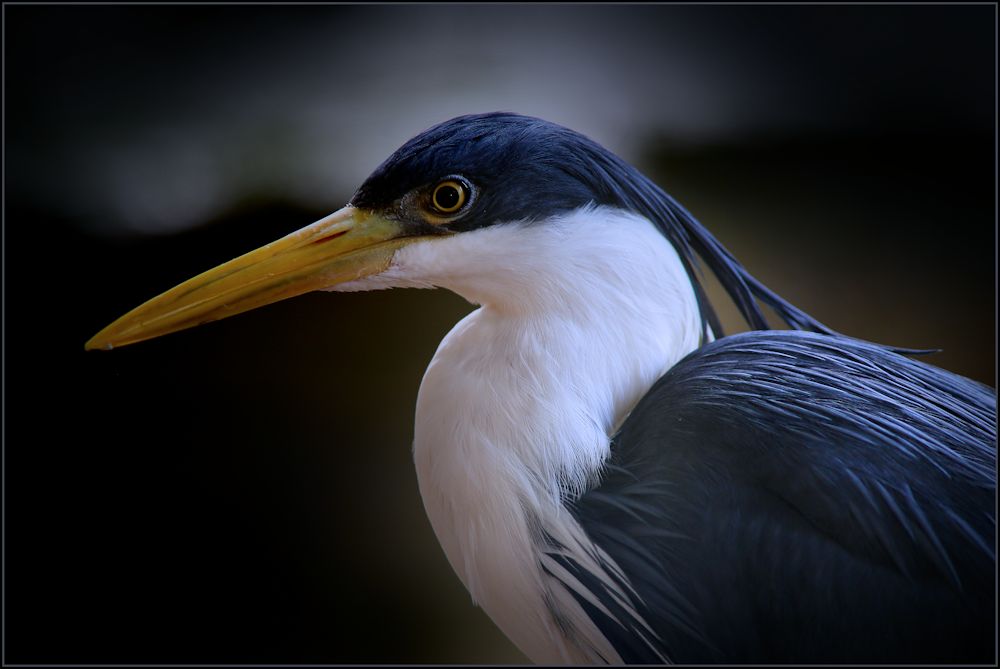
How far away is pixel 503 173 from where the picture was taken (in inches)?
29.0

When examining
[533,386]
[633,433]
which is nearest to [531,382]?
[533,386]

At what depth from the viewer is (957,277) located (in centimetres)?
111

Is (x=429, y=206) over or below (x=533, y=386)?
over

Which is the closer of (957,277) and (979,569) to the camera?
(979,569)

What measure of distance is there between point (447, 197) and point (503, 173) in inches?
2.4

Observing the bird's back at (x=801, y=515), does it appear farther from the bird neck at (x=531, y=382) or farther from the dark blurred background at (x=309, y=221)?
the dark blurred background at (x=309, y=221)

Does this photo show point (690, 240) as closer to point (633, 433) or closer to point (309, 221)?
point (633, 433)

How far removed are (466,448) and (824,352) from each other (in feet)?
1.29

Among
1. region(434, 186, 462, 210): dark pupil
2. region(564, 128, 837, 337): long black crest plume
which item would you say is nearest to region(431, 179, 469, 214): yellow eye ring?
region(434, 186, 462, 210): dark pupil

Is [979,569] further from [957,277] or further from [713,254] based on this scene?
[957,277]

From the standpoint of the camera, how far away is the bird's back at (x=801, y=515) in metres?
0.63

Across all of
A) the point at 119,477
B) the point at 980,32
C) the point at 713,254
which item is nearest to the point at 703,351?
the point at 713,254

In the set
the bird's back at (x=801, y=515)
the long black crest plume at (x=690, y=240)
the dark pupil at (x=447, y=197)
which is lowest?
the bird's back at (x=801, y=515)

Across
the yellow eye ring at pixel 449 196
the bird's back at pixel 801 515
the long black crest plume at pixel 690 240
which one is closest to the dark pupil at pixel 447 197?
the yellow eye ring at pixel 449 196
